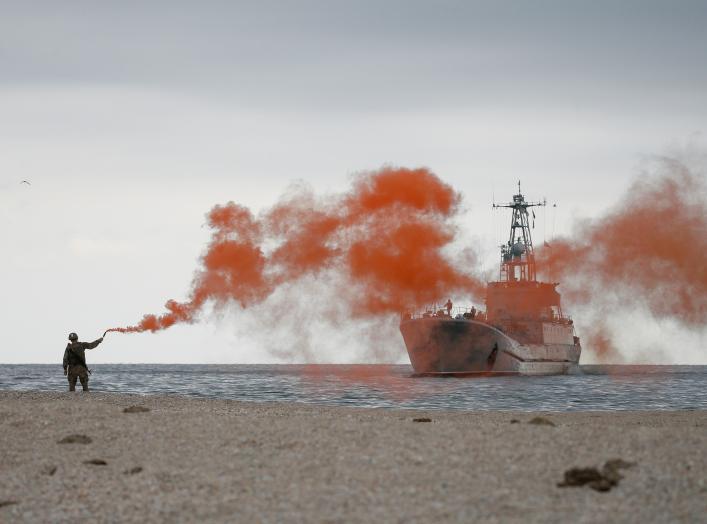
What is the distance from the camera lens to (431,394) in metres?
52.9

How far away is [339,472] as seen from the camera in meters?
16.6

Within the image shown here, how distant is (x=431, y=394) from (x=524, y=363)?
44.1 m

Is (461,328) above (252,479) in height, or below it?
above

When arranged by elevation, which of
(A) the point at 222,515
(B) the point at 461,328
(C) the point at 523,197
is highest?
(C) the point at 523,197

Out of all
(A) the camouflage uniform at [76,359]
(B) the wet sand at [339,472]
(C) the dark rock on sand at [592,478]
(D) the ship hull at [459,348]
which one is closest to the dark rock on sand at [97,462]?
(B) the wet sand at [339,472]

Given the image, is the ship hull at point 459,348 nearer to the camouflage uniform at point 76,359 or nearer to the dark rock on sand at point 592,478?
the camouflage uniform at point 76,359

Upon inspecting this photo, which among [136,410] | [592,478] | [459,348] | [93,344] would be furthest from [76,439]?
[459,348]

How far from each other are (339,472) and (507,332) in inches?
3347

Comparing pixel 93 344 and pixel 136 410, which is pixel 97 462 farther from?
pixel 93 344

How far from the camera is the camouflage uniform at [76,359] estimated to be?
36.6 metres

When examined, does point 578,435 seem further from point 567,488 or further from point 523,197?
point 523,197

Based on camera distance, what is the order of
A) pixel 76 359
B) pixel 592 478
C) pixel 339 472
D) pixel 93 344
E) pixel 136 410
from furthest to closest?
pixel 76 359
pixel 93 344
pixel 136 410
pixel 339 472
pixel 592 478

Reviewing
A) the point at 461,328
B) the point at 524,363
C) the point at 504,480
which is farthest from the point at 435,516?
the point at 524,363

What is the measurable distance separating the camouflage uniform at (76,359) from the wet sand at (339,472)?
1347 cm
